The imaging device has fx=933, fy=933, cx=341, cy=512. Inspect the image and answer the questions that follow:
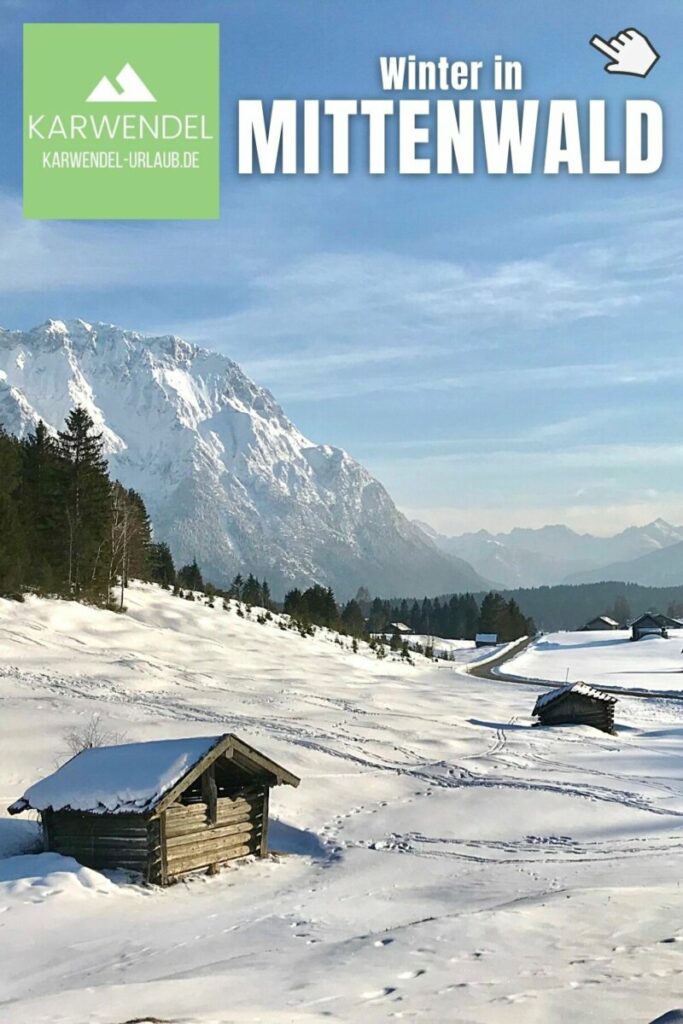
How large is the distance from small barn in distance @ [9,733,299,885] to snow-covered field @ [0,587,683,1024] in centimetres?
58

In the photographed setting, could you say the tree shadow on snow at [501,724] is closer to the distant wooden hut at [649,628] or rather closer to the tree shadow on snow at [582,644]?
the tree shadow on snow at [582,644]

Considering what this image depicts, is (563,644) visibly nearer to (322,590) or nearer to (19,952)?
(322,590)

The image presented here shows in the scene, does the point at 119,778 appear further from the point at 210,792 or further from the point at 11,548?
the point at 11,548

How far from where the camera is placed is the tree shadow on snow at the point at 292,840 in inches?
949

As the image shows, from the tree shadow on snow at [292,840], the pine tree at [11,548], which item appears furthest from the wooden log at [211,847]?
the pine tree at [11,548]

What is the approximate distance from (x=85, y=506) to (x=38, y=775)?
39641 mm

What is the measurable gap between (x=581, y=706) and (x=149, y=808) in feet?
108

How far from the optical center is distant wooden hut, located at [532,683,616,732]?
47688mm

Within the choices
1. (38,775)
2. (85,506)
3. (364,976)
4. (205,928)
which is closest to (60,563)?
(85,506)

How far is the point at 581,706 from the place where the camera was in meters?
48.1

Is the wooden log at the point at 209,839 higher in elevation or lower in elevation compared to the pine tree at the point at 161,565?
lower

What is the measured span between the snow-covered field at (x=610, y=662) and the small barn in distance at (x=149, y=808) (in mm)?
56112

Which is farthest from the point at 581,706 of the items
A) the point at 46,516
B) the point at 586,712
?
the point at 46,516

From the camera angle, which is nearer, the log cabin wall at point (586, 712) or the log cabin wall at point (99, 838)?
the log cabin wall at point (99, 838)
